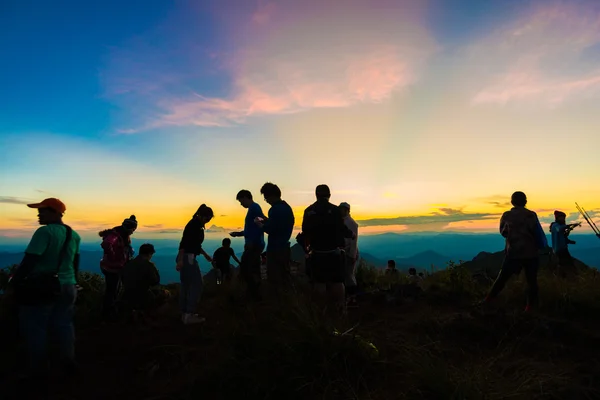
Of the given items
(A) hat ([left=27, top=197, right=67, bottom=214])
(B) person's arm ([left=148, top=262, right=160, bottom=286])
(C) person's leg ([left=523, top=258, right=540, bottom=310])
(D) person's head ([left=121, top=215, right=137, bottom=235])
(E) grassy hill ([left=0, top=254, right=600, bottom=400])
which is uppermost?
(A) hat ([left=27, top=197, right=67, bottom=214])

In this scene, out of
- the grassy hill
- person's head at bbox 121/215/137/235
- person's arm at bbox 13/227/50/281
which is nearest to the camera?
the grassy hill

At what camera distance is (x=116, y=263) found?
24.1 feet

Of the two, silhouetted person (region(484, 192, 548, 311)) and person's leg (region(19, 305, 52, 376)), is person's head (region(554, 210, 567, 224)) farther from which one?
person's leg (region(19, 305, 52, 376))

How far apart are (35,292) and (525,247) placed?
740cm

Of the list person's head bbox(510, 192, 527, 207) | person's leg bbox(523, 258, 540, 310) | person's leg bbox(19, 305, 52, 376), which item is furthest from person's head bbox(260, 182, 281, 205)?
person's leg bbox(523, 258, 540, 310)

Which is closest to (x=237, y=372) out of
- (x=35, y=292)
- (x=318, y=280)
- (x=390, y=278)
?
(x=318, y=280)

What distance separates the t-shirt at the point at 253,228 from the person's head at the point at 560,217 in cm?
843

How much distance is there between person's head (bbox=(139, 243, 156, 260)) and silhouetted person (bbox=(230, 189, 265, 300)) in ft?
5.03

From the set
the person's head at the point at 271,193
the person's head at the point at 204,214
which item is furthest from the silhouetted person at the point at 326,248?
the person's head at the point at 204,214

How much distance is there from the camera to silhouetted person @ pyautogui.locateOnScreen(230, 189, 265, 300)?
7.50 metres

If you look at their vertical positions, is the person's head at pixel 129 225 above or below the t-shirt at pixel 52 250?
above

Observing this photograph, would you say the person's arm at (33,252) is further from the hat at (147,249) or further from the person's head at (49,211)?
the hat at (147,249)

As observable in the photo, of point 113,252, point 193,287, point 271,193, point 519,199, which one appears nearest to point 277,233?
point 271,193

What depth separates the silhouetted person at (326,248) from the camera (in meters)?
5.62
